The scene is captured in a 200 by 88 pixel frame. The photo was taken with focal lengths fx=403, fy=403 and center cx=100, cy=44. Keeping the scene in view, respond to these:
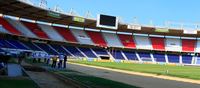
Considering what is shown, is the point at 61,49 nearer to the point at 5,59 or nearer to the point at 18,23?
the point at 18,23

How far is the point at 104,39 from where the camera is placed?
96500mm

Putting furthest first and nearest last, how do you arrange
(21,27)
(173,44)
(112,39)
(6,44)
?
(173,44), (112,39), (21,27), (6,44)

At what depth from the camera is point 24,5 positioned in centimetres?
7394

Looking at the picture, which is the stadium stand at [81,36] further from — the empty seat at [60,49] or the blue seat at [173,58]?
the blue seat at [173,58]

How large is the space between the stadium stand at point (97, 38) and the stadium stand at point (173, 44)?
1570 cm

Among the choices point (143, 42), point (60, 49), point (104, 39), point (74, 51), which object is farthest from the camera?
point (143, 42)

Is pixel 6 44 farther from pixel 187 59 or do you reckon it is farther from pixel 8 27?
pixel 187 59

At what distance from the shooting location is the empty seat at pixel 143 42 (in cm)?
9703

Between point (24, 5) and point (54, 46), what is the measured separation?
16.1 m

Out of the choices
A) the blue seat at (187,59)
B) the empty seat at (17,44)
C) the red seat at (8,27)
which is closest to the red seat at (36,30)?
the red seat at (8,27)

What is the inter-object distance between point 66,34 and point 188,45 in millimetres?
30359

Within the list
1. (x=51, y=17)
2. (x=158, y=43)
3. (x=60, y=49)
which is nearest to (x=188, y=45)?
(x=158, y=43)

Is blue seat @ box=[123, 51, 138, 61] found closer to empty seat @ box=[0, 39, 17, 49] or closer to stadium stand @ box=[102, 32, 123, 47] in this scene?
stadium stand @ box=[102, 32, 123, 47]

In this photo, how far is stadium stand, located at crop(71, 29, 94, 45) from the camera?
92188 millimetres
